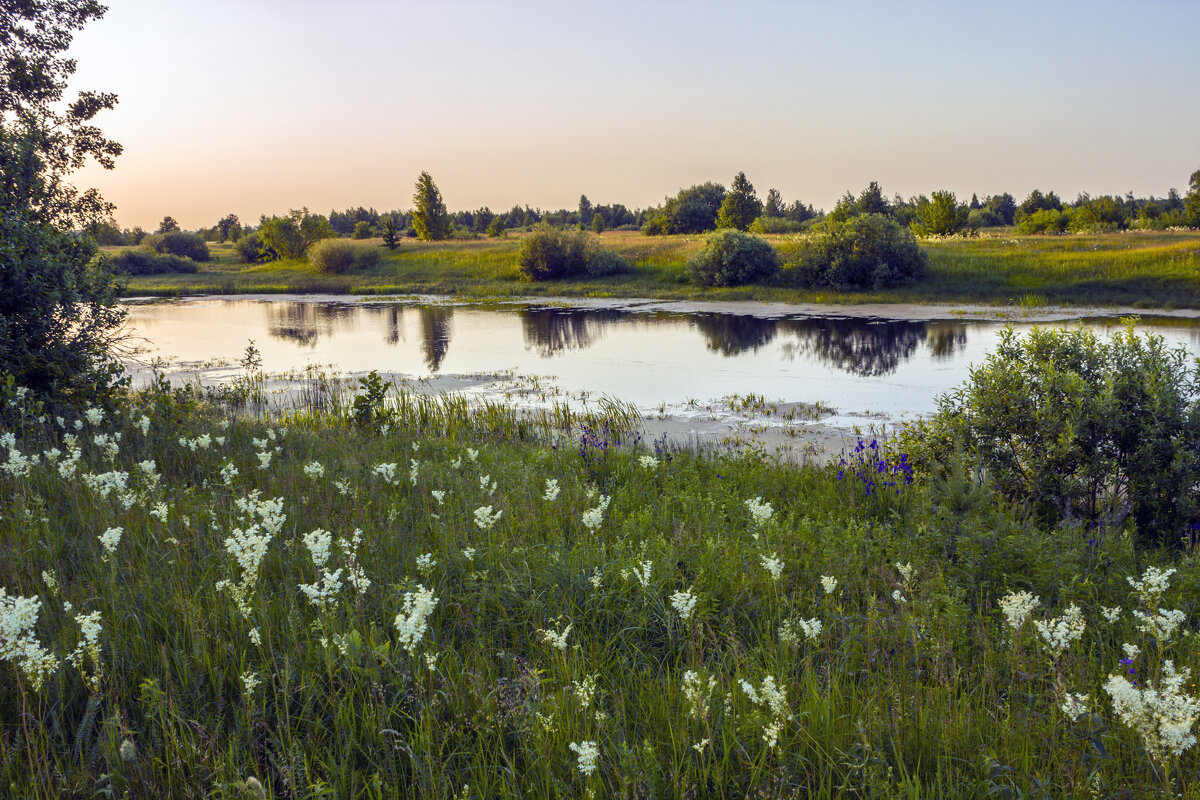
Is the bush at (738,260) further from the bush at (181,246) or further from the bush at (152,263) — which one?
the bush at (181,246)

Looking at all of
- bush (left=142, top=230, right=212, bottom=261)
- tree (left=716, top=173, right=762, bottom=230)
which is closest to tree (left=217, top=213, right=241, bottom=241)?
bush (left=142, top=230, right=212, bottom=261)

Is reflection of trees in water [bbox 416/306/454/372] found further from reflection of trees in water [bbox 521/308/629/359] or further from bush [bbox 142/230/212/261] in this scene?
bush [bbox 142/230/212/261]

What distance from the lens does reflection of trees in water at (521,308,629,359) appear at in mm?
27812

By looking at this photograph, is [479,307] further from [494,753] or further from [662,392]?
[494,753]

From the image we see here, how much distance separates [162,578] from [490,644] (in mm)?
2148

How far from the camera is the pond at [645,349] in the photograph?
17969mm

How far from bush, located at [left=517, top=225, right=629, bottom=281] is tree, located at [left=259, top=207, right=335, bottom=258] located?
3615 centimetres

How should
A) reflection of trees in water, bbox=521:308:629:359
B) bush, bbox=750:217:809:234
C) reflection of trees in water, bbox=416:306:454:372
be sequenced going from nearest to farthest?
reflection of trees in water, bbox=416:306:454:372 < reflection of trees in water, bbox=521:308:629:359 < bush, bbox=750:217:809:234

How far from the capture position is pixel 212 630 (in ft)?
12.7

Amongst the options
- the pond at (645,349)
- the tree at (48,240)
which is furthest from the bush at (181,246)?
the tree at (48,240)

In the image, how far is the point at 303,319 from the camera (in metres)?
40.0

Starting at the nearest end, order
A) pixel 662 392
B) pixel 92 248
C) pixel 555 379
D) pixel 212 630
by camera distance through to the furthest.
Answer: pixel 212 630
pixel 92 248
pixel 662 392
pixel 555 379

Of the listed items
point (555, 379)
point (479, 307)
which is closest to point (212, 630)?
point (555, 379)

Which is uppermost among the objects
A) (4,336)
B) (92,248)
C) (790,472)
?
(92,248)
